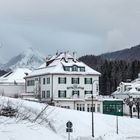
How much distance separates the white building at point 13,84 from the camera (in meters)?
96.1

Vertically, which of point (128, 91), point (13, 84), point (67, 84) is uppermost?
point (13, 84)

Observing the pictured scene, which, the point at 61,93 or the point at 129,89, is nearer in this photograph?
the point at 61,93

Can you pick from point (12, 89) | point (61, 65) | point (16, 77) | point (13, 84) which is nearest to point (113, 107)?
point (61, 65)

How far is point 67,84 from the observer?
81.6 metres

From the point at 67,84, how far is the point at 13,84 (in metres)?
21.4

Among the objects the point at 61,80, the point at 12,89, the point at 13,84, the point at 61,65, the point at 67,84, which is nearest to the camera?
the point at 61,80

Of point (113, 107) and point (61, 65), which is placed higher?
point (61, 65)

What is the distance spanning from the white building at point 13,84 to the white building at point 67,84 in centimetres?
977

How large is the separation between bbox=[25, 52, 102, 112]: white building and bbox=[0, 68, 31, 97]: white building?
977 cm

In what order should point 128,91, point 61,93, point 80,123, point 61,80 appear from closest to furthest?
point 80,123 → point 61,93 → point 61,80 → point 128,91

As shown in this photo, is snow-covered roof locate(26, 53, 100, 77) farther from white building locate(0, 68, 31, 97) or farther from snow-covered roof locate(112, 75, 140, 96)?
snow-covered roof locate(112, 75, 140, 96)

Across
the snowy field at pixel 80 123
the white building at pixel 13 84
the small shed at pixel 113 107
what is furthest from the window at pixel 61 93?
the snowy field at pixel 80 123

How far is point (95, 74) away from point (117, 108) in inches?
312

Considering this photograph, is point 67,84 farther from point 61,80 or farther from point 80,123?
point 80,123
